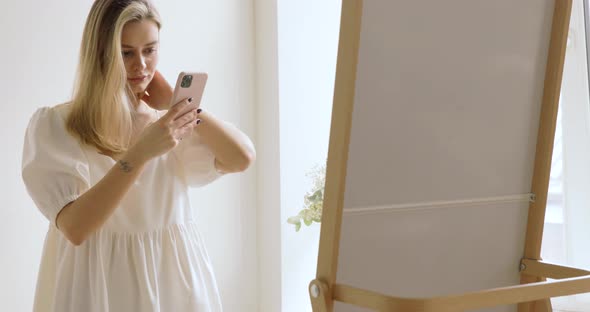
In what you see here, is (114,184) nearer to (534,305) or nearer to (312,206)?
(534,305)

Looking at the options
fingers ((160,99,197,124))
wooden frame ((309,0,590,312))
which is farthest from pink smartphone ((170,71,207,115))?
wooden frame ((309,0,590,312))

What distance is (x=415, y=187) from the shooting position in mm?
1265

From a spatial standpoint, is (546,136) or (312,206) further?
(312,206)

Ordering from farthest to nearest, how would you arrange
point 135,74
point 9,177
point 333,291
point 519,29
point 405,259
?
1. point 9,177
2. point 135,74
3. point 519,29
4. point 405,259
5. point 333,291

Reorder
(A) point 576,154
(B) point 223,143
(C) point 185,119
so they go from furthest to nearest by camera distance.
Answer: (A) point 576,154, (B) point 223,143, (C) point 185,119

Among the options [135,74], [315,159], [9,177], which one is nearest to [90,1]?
[9,177]

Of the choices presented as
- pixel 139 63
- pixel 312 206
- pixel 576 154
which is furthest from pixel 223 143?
pixel 576 154

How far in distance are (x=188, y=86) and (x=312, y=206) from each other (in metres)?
1.38

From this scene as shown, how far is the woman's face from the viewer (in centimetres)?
163

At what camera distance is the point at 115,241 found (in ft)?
5.36

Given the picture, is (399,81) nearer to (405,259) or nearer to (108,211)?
(405,259)

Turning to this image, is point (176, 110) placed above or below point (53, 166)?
above

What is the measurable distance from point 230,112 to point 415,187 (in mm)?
1753

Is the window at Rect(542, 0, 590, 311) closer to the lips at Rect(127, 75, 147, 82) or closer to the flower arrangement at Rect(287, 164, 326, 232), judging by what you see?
the flower arrangement at Rect(287, 164, 326, 232)
